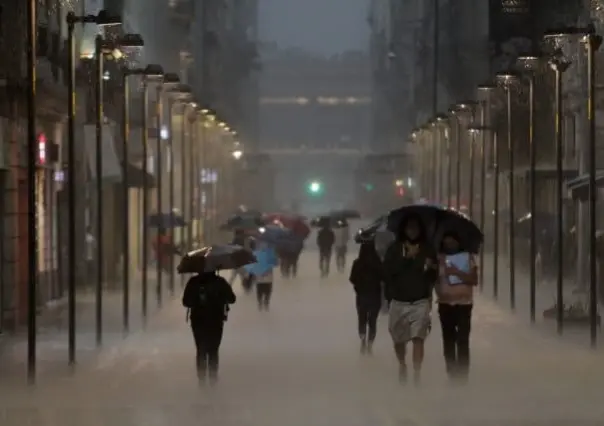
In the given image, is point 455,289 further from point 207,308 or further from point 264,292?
point 264,292

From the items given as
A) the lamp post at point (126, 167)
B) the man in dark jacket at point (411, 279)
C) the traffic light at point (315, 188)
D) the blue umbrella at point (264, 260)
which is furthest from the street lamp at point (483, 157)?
the traffic light at point (315, 188)

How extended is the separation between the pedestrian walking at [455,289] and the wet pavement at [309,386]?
71cm

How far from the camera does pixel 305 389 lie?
20422mm

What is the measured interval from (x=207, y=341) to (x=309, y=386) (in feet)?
4.71

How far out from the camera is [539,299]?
42125mm

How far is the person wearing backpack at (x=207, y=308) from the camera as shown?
20.2 meters

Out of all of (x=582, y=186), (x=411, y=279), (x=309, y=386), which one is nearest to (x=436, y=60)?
(x=582, y=186)

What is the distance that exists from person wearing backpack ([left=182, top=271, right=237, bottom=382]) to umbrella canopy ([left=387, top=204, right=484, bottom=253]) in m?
2.48

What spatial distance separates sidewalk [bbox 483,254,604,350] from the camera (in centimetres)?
3027

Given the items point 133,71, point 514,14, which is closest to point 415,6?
point 514,14

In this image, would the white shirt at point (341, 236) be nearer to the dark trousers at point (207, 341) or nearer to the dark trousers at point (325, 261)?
the dark trousers at point (325, 261)

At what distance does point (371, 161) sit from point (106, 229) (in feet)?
355

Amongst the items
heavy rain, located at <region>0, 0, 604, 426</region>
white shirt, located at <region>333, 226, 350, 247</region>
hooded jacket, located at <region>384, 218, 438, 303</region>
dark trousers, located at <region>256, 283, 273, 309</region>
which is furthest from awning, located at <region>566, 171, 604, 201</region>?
white shirt, located at <region>333, 226, 350, 247</region>

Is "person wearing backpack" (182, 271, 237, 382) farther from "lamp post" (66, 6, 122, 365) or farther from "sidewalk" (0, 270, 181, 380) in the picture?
"lamp post" (66, 6, 122, 365)
